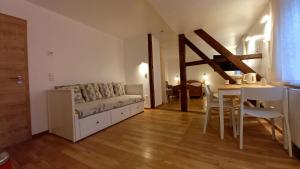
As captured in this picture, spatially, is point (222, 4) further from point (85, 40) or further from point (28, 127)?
point (28, 127)

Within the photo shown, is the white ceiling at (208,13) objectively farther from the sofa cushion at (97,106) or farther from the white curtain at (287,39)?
the sofa cushion at (97,106)

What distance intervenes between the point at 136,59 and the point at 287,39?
3.79 meters

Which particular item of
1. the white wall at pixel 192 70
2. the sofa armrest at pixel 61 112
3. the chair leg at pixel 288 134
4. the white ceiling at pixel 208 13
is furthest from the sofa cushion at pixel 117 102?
the white wall at pixel 192 70

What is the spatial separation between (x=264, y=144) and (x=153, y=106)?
3.16 meters

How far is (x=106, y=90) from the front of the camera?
3928 mm

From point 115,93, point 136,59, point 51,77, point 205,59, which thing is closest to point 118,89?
point 115,93

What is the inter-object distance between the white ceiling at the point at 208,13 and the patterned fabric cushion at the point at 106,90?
2.18 meters

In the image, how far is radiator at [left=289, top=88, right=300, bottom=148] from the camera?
1.67m

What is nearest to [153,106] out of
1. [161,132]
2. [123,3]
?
[161,132]

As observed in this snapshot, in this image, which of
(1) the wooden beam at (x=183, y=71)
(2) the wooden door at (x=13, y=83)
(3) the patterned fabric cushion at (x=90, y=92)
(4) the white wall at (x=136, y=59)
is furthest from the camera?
(4) the white wall at (x=136, y=59)

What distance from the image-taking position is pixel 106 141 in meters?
2.39

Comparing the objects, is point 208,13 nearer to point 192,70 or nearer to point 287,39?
point 287,39

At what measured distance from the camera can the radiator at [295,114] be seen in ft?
5.49

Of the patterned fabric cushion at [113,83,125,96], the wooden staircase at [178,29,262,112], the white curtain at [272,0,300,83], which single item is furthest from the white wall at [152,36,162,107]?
the white curtain at [272,0,300,83]
